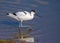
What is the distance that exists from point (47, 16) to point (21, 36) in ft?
1.79

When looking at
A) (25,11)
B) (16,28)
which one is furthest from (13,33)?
(25,11)

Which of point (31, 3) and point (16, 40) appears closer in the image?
point (16, 40)

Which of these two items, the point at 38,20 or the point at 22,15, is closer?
the point at 22,15

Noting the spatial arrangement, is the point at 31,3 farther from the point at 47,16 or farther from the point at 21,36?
the point at 21,36

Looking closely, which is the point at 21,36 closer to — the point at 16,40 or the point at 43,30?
the point at 16,40

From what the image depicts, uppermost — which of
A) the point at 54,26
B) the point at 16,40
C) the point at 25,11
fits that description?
the point at 25,11

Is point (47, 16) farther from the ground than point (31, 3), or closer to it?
closer to it

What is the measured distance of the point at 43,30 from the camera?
3.20 m

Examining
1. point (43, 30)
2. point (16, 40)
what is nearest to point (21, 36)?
point (16, 40)

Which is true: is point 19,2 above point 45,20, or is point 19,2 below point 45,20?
above

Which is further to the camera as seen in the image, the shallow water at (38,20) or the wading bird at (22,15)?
the shallow water at (38,20)

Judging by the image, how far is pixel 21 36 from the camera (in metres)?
3.08

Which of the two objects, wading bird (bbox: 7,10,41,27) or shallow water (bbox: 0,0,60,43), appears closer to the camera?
wading bird (bbox: 7,10,41,27)

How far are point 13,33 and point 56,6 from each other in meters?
0.83
